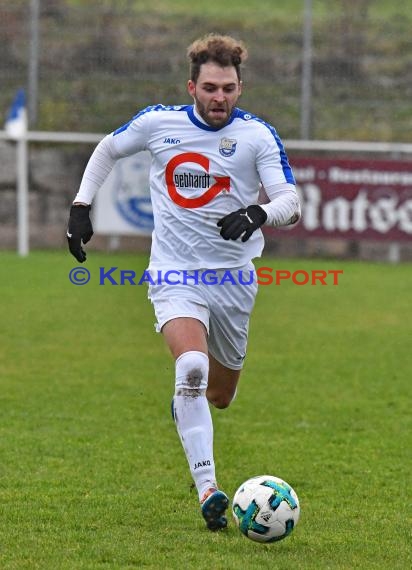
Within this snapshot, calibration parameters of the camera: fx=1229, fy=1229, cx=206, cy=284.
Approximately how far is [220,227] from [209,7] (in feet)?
59.5

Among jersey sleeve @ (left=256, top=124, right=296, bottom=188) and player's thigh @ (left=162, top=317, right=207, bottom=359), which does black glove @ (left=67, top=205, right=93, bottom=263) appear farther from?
jersey sleeve @ (left=256, top=124, right=296, bottom=188)

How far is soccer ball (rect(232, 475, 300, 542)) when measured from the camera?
489cm

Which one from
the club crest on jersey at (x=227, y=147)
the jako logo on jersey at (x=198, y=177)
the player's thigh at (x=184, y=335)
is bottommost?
the player's thigh at (x=184, y=335)

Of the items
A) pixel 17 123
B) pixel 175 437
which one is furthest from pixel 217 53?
pixel 17 123

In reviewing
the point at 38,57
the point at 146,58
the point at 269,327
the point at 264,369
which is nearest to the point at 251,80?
the point at 146,58

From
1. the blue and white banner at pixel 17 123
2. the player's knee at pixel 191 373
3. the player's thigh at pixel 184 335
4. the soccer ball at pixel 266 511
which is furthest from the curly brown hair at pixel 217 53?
the blue and white banner at pixel 17 123

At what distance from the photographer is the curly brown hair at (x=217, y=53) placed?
572 centimetres

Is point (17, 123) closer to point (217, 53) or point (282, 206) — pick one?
point (217, 53)

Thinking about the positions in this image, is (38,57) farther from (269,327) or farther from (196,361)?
(196,361)

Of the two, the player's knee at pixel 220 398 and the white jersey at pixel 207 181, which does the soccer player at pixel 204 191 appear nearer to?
the white jersey at pixel 207 181

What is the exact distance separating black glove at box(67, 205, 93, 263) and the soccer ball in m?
1.46

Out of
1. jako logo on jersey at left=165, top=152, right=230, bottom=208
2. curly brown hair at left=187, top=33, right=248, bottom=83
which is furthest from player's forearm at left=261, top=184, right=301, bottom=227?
curly brown hair at left=187, top=33, right=248, bottom=83

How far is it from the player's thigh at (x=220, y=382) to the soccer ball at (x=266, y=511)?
1223 millimetres

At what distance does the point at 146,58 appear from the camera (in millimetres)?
21859
